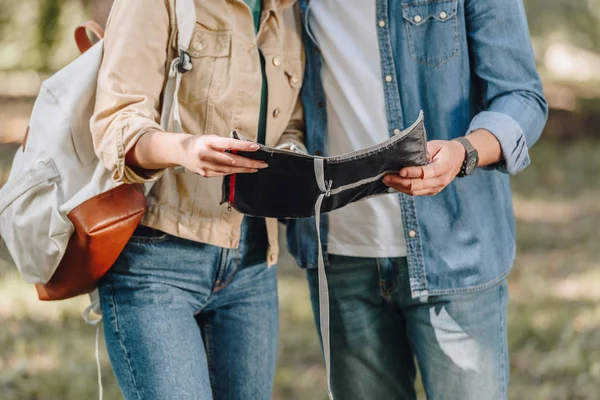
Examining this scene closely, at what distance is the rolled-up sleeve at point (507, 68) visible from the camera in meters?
2.31

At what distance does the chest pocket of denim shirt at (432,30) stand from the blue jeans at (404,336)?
0.60m

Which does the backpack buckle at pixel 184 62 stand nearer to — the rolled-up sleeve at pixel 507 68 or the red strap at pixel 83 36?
the red strap at pixel 83 36

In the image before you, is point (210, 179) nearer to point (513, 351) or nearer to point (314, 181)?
point (314, 181)

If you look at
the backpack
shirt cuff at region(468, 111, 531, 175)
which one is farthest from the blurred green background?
shirt cuff at region(468, 111, 531, 175)

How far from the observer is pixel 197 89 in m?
2.31

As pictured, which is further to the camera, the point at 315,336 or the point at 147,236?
the point at 315,336

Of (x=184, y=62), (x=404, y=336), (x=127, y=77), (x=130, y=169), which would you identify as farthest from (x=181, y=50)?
(x=404, y=336)

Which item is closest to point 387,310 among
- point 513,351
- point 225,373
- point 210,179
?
point 225,373

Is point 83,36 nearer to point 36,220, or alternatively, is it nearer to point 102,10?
point 36,220

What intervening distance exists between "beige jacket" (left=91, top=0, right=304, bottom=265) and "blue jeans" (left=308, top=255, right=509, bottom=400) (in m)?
0.30

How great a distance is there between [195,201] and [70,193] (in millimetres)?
351

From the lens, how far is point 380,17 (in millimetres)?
2408

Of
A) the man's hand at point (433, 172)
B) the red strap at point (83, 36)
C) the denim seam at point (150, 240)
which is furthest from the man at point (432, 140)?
the red strap at point (83, 36)

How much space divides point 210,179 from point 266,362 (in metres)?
0.61
